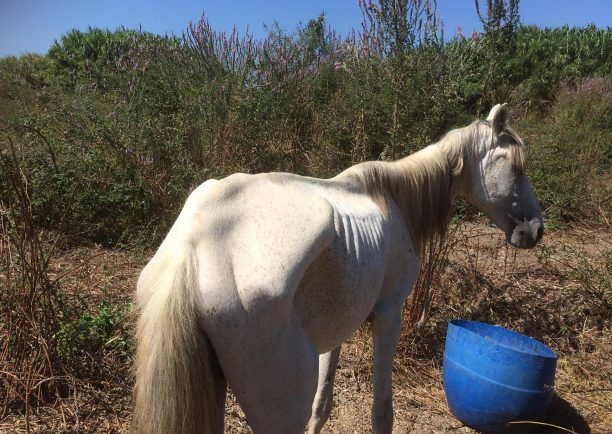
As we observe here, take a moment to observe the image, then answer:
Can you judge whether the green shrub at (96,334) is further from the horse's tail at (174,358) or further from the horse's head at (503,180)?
the horse's head at (503,180)

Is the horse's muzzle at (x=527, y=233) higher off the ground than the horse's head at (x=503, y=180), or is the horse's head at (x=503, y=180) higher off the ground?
the horse's head at (x=503, y=180)

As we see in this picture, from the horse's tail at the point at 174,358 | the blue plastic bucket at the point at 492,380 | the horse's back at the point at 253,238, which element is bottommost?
the blue plastic bucket at the point at 492,380

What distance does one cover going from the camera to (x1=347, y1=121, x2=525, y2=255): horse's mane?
2.45m

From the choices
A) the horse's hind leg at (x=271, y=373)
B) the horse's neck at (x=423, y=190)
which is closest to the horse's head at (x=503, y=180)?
the horse's neck at (x=423, y=190)

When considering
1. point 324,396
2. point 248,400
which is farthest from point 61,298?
point 248,400

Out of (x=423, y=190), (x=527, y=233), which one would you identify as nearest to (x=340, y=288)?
(x=423, y=190)

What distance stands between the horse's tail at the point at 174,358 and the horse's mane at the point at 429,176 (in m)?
1.13

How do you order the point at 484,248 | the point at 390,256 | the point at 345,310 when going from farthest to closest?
the point at 484,248 → the point at 390,256 → the point at 345,310

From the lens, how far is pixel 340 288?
1.88m

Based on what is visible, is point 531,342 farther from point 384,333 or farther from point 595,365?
point 384,333

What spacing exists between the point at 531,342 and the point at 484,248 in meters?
1.92

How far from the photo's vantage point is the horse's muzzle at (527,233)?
116 inches

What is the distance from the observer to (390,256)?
2318 mm

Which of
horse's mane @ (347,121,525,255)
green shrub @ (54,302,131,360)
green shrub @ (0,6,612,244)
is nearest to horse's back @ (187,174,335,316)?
horse's mane @ (347,121,525,255)
